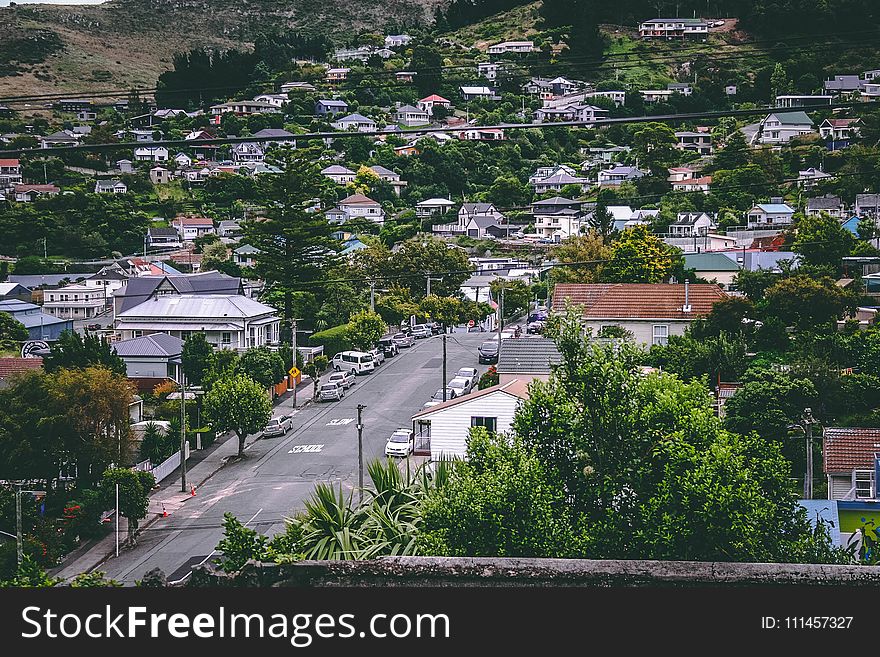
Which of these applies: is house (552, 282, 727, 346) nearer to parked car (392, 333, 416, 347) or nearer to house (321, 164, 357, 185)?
parked car (392, 333, 416, 347)

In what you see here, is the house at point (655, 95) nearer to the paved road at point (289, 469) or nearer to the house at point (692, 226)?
the house at point (692, 226)

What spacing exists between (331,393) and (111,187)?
4768 cm

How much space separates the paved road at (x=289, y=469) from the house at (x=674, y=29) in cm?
8453

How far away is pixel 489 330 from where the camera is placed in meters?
41.0

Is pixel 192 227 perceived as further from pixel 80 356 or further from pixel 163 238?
pixel 80 356

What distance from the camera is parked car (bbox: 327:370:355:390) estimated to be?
2998 cm

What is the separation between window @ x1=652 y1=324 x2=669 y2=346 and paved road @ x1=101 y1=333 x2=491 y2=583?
5.66 meters

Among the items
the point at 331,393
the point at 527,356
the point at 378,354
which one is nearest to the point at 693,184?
the point at 378,354

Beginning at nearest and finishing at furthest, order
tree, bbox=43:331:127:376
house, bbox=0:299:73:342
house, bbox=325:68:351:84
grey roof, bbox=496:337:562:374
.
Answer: grey roof, bbox=496:337:562:374
tree, bbox=43:331:127:376
house, bbox=0:299:73:342
house, bbox=325:68:351:84

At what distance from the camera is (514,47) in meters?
110

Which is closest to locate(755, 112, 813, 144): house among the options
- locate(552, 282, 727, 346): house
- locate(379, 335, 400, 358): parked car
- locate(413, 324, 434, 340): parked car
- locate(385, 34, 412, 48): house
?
locate(413, 324, 434, 340): parked car

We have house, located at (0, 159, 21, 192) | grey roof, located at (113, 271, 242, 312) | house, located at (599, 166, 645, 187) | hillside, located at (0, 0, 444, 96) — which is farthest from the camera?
hillside, located at (0, 0, 444, 96)

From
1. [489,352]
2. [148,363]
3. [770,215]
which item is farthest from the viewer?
[770,215]

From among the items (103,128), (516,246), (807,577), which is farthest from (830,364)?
(103,128)
